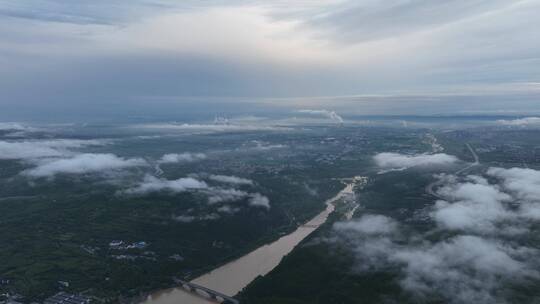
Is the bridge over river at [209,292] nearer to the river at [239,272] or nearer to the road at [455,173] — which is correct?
the river at [239,272]

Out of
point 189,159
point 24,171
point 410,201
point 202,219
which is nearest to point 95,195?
point 202,219

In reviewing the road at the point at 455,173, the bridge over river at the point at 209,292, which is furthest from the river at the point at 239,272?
the road at the point at 455,173

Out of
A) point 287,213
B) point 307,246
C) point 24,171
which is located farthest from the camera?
point 24,171

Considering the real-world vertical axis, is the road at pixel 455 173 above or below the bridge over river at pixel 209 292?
above

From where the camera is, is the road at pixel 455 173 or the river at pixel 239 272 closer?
the river at pixel 239 272

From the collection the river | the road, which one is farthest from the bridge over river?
the road

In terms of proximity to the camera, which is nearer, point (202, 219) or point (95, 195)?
point (202, 219)

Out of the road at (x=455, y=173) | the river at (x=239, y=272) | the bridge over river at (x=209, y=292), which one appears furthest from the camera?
the road at (x=455, y=173)

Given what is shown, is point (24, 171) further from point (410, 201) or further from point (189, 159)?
point (410, 201)

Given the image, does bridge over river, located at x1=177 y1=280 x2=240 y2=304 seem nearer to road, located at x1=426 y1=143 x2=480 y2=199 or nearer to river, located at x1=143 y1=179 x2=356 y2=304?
river, located at x1=143 y1=179 x2=356 y2=304
